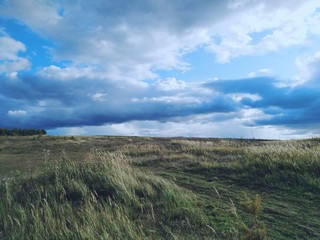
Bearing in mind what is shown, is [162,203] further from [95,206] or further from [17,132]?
[17,132]

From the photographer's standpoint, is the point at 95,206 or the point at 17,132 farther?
the point at 17,132

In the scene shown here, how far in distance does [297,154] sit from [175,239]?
9.29 m

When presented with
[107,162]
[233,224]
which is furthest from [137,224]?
[107,162]

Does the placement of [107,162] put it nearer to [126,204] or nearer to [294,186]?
[126,204]

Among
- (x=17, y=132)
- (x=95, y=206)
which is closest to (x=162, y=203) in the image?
(x=95, y=206)

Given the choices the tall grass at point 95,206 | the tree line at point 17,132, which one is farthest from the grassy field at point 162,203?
the tree line at point 17,132

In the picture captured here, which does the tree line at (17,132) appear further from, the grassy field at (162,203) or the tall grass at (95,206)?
the tall grass at (95,206)

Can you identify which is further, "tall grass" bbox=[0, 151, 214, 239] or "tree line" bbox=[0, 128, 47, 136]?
"tree line" bbox=[0, 128, 47, 136]

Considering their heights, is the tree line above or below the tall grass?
above

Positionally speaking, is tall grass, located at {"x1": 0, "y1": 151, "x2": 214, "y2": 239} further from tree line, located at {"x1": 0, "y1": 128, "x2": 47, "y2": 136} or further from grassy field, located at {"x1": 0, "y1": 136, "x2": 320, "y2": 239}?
tree line, located at {"x1": 0, "y1": 128, "x2": 47, "y2": 136}

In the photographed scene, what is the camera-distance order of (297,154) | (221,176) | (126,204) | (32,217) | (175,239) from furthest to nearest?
1. (297,154)
2. (221,176)
3. (126,204)
4. (32,217)
5. (175,239)

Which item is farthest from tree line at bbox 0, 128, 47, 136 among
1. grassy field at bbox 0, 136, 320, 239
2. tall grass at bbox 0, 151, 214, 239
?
tall grass at bbox 0, 151, 214, 239

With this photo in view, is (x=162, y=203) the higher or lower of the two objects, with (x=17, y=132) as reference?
lower

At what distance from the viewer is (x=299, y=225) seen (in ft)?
21.5
